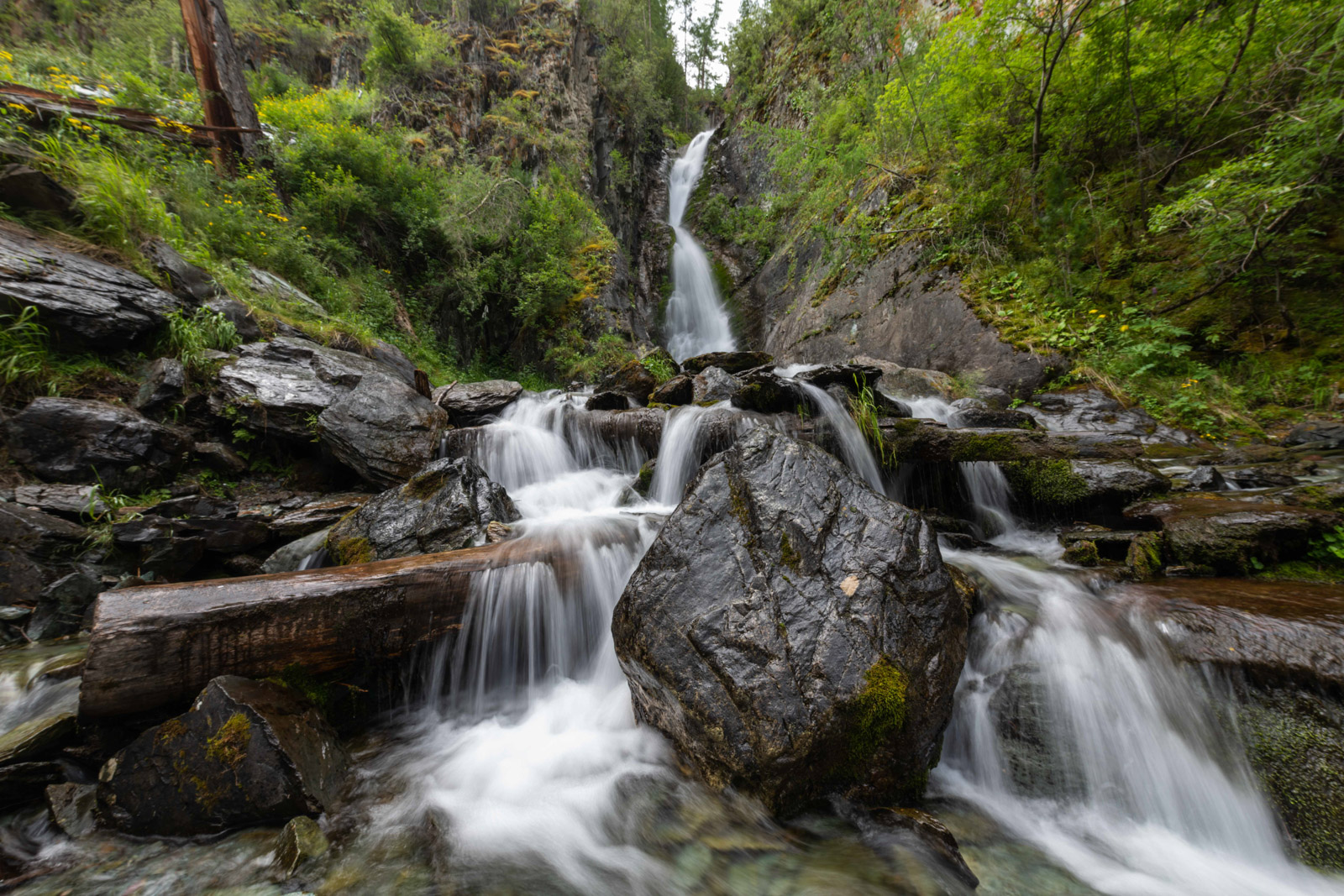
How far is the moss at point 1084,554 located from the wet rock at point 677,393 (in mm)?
5171

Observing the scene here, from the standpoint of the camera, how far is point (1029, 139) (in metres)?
7.12

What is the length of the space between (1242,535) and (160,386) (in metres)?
9.24

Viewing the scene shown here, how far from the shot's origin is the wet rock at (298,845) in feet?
5.93

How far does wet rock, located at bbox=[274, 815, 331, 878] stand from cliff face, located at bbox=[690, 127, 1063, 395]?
866 cm

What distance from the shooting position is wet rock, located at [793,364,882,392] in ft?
20.7

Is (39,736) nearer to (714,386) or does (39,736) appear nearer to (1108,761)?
(1108,761)

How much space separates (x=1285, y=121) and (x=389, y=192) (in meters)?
14.6

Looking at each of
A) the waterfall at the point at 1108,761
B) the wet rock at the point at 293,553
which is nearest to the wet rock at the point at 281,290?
the wet rock at the point at 293,553

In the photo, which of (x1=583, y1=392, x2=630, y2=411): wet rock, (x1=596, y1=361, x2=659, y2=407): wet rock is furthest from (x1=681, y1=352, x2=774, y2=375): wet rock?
(x1=583, y1=392, x2=630, y2=411): wet rock

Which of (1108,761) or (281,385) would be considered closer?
(1108,761)

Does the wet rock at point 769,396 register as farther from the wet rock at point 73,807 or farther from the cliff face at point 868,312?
the wet rock at point 73,807

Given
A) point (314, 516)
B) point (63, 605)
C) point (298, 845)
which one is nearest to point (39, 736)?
point (298, 845)

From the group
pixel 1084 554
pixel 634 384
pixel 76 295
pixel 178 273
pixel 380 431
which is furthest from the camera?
pixel 634 384

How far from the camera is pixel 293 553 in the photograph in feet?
13.1
